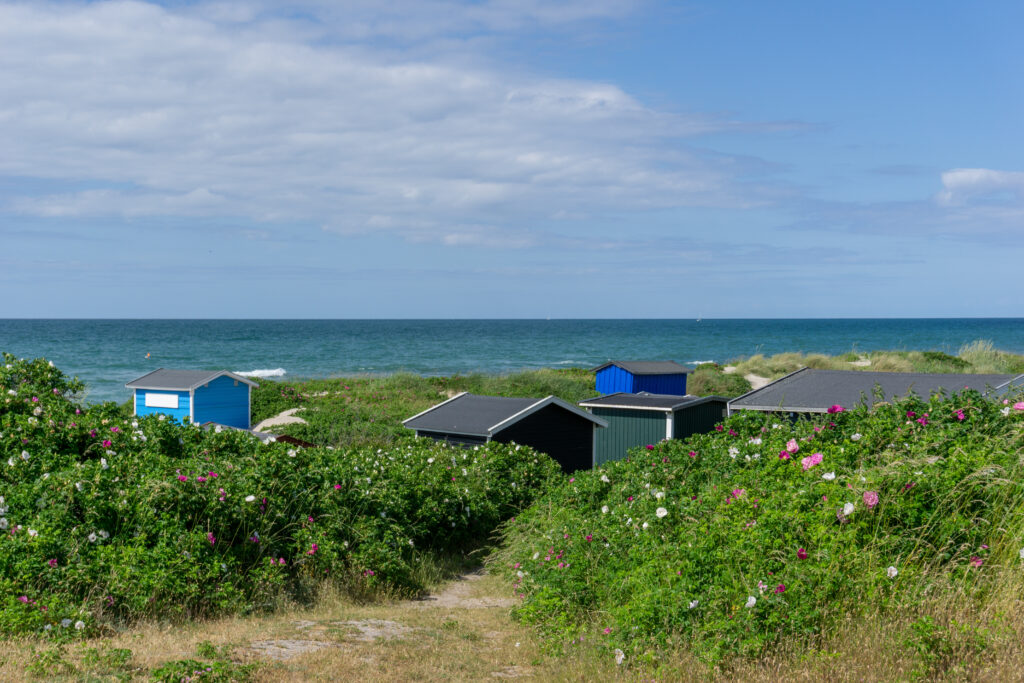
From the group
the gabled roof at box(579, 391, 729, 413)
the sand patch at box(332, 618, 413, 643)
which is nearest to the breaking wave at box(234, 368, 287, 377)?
the gabled roof at box(579, 391, 729, 413)

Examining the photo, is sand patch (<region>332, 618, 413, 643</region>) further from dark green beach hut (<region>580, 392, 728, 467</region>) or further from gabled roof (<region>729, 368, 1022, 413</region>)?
dark green beach hut (<region>580, 392, 728, 467</region>)

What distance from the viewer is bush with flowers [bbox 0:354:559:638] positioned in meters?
7.93

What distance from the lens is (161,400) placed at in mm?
30109

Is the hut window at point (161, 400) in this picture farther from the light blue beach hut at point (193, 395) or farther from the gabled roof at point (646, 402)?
the gabled roof at point (646, 402)

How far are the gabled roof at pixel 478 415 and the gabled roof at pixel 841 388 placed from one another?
483 centimetres

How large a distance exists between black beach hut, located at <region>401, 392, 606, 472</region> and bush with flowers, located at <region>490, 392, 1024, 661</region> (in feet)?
31.5

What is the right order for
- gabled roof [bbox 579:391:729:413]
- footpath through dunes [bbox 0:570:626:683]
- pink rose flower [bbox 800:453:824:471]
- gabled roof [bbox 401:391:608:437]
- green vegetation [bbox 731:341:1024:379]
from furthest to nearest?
green vegetation [bbox 731:341:1024:379] < gabled roof [bbox 579:391:729:413] < gabled roof [bbox 401:391:608:437] < pink rose flower [bbox 800:453:824:471] < footpath through dunes [bbox 0:570:626:683]

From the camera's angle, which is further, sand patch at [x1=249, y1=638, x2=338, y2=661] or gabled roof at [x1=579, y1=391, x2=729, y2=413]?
gabled roof at [x1=579, y1=391, x2=729, y2=413]

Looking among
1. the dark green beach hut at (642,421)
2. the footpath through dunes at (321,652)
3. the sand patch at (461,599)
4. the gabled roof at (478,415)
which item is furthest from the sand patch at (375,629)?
the dark green beach hut at (642,421)

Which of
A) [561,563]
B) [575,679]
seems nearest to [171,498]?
[561,563]

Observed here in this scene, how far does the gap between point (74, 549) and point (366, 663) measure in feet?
11.6

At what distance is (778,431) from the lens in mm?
9312

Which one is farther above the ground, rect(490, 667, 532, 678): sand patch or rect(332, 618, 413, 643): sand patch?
rect(490, 667, 532, 678): sand patch

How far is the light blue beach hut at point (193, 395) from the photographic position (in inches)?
1164
